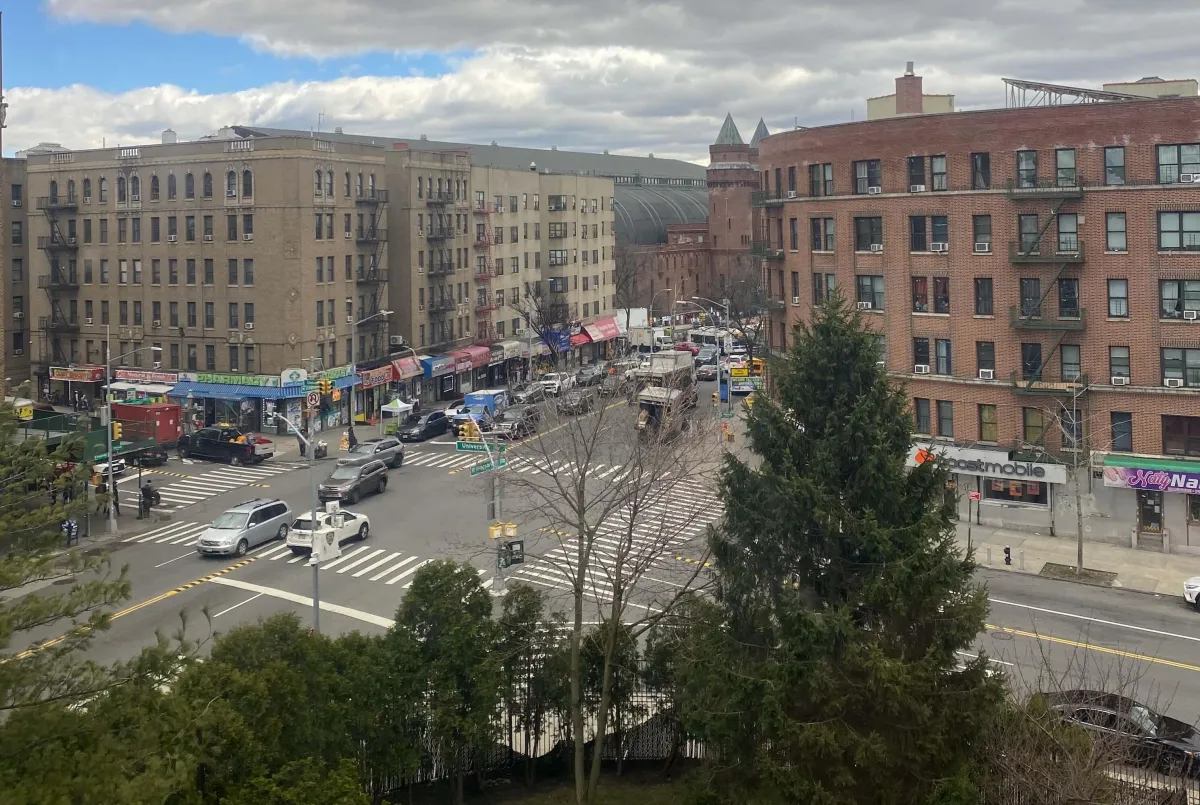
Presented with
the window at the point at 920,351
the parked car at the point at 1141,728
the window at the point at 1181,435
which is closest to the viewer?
the parked car at the point at 1141,728

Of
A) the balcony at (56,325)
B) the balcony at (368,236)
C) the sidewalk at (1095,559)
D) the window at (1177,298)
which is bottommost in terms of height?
the sidewalk at (1095,559)

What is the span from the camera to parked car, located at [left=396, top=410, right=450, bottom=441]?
212 feet

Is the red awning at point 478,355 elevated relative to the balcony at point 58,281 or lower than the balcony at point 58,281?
lower

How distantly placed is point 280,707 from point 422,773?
5.12 meters

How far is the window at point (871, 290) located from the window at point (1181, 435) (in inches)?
487

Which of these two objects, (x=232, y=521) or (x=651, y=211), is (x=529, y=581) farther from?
(x=651, y=211)

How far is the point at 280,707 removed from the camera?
18125 mm

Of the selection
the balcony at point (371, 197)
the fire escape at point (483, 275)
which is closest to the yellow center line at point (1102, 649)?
the balcony at point (371, 197)

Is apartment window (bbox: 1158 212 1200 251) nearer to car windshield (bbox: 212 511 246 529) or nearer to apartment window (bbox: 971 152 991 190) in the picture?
apartment window (bbox: 971 152 991 190)

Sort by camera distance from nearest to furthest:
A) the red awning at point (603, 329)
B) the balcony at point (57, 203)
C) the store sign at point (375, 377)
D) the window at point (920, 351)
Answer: the window at point (920, 351) < the store sign at point (375, 377) < the balcony at point (57, 203) < the red awning at point (603, 329)

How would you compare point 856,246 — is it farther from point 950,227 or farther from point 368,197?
point 368,197

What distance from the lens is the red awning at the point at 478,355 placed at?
270ft

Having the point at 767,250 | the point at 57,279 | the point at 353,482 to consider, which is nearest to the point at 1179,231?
the point at 767,250

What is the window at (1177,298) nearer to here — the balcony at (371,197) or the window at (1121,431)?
the window at (1121,431)
